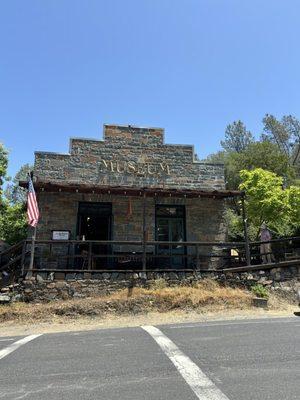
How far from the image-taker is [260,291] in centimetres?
1448

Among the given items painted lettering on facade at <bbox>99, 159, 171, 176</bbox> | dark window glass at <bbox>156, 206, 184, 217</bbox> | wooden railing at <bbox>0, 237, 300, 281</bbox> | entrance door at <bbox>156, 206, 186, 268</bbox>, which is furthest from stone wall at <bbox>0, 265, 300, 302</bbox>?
painted lettering on facade at <bbox>99, 159, 171, 176</bbox>

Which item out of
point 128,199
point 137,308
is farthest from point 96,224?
point 137,308

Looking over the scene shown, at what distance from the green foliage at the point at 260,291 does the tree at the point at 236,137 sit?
3764 cm

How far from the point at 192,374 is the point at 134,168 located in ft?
40.9

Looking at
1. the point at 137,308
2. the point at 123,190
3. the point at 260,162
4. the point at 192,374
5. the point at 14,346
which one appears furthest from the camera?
the point at 260,162

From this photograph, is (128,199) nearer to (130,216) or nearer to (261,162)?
(130,216)

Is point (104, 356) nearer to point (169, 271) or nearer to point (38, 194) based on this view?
point (169, 271)

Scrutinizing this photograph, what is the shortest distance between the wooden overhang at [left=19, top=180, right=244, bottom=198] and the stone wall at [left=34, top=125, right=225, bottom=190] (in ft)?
4.54

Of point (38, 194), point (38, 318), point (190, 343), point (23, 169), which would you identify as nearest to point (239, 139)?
point (23, 169)

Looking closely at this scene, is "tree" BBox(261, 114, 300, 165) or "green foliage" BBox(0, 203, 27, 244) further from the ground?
"tree" BBox(261, 114, 300, 165)

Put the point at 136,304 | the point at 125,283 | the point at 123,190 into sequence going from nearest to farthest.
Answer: the point at 136,304 < the point at 125,283 < the point at 123,190

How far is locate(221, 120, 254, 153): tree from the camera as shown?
5091 cm

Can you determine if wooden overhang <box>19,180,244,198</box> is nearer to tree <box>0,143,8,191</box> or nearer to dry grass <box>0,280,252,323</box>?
dry grass <box>0,280,252,323</box>

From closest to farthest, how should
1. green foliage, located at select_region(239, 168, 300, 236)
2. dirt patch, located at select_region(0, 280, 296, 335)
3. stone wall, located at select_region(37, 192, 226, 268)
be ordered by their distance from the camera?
dirt patch, located at select_region(0, 280, 296, 335) < stone wall, located at select_region(37, 192, 226, 268) < green foliage, located at select_region(239, 168, 300, 236)
